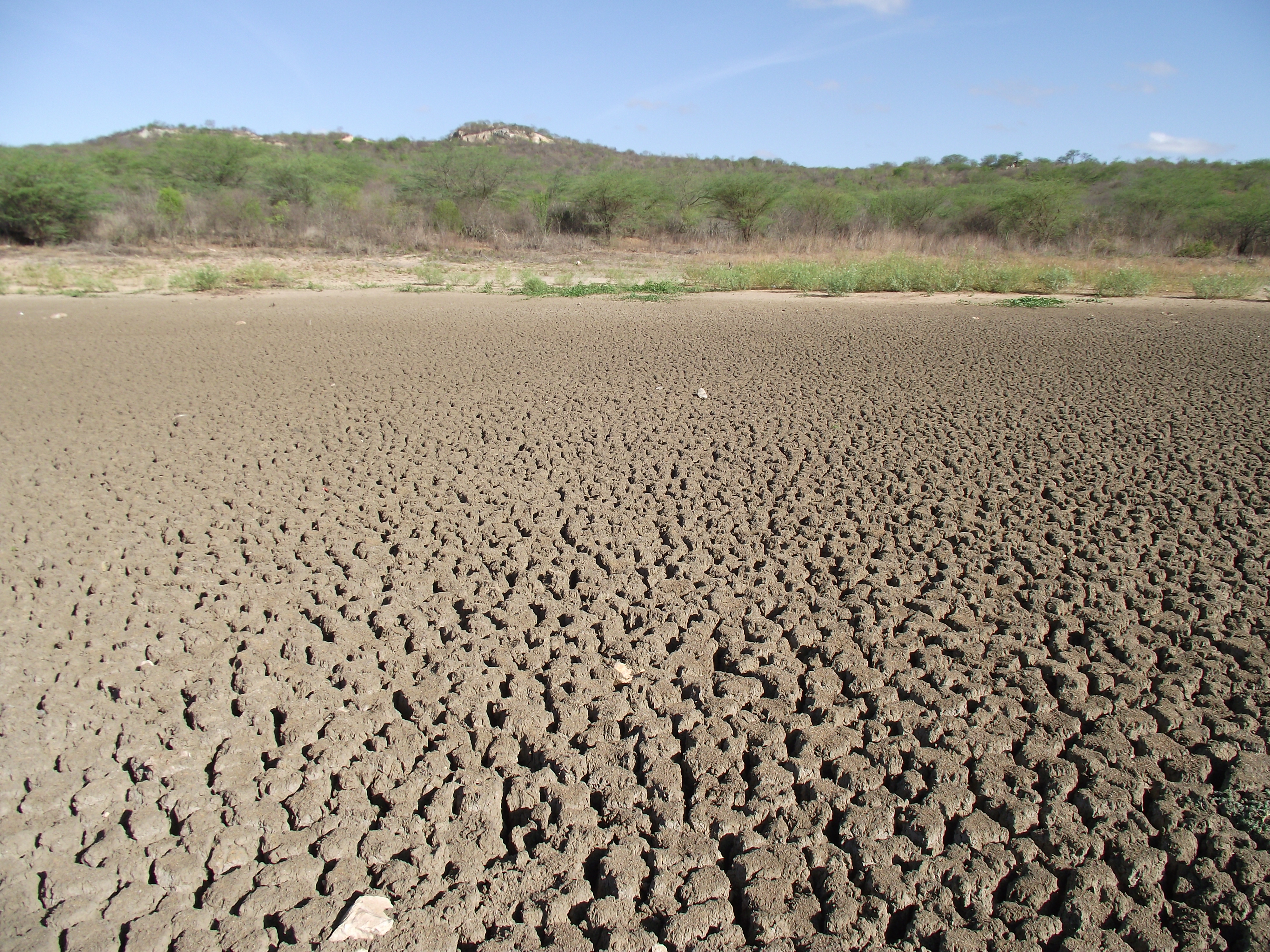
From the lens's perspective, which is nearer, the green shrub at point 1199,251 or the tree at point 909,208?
the green shrub at point 1199,251

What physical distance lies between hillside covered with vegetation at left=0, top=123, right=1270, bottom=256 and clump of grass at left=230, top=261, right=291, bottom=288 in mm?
6627

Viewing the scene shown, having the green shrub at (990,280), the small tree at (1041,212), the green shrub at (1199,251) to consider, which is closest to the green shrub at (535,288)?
the green shrub at (990,280)

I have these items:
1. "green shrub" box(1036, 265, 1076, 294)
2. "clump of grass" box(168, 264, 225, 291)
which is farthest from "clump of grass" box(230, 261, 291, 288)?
"green shrub" box(1036, 265, 1076, 294)

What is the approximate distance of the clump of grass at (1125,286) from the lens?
1447 cm

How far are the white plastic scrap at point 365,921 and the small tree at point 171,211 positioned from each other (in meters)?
26.8

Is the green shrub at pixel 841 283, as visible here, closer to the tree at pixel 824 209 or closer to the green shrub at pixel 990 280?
the green shrub at pixel 990 280

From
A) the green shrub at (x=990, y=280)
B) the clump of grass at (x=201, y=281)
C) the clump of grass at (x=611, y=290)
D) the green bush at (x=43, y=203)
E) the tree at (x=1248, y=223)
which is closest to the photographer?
the clump of grass at (x=611, y=290)

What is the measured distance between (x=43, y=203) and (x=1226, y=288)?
29.1 meters

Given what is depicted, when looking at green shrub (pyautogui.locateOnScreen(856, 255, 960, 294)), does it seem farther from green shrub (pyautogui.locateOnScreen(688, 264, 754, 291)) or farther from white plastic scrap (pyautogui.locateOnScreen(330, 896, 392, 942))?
white plastic scrap (pyautogui.locateOnScreen(330, 896, 392, 942))

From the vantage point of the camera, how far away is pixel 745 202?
29.3 meters

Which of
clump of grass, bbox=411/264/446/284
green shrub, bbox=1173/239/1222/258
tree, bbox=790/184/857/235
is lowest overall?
clump of grass, bbox=411/264/446/284

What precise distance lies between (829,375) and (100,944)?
24.5 ft

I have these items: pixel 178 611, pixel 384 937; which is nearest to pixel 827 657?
pixel 384 937

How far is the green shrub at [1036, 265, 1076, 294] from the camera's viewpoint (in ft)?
49.4
